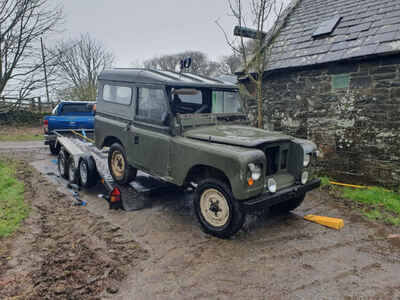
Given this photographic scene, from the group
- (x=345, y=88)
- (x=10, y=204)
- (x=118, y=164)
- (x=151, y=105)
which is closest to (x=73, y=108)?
(x=118, y=164)

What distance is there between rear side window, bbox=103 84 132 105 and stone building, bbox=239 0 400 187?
4887mm

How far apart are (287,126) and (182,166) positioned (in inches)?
206

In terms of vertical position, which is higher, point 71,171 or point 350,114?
point 350,114

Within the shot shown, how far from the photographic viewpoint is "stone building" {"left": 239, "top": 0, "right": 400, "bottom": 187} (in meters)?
6.66

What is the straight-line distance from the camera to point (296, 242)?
4137 mm

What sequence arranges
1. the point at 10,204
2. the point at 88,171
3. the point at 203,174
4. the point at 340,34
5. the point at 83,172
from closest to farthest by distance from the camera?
the point at 203,174
the point at 10,204
the point at 88,171
the point at 83,172
the point at 340,34

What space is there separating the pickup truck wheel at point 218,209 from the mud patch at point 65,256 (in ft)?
3.23

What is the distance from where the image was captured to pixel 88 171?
611 cm

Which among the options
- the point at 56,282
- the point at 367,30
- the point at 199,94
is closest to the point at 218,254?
the point at 56,282

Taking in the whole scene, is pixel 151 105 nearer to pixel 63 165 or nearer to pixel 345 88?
pixel 63 165

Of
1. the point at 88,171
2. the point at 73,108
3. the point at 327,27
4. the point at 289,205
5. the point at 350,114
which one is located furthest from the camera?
the point at 73,108

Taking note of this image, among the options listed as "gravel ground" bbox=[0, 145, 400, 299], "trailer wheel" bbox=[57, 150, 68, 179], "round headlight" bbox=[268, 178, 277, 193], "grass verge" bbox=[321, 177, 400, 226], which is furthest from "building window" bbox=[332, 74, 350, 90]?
"trailer wheel" bbox=[57, 150, 68, 179]

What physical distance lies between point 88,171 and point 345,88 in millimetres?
6354

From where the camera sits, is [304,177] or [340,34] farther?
[340,34]
